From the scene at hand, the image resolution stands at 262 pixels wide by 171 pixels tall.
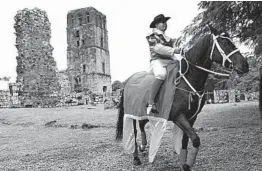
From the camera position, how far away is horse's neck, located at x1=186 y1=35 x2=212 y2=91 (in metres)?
4.82

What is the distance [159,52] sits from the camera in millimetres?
5336

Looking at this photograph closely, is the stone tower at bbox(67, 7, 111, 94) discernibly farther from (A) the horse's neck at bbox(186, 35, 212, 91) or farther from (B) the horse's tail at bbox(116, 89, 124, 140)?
(A) the horse's neck at bbox(186, 35, 212, 91)

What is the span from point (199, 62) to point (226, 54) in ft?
1.61

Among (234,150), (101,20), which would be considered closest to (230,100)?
(234,150)

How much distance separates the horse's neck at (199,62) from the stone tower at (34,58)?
20136mm

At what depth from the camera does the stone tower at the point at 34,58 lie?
23375 millimetres

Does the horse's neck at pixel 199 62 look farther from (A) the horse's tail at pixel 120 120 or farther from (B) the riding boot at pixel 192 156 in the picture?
(A) the horse's tail at pixel 120 120

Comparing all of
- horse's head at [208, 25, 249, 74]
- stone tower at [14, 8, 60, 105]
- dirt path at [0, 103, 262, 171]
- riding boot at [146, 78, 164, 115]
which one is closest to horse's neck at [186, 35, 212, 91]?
horse's head at [208, 25, 249, 74]

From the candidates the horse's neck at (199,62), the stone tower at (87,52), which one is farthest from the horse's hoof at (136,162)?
the stone tower at (87,52)

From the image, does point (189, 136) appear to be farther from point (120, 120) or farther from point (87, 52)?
point (87, 52)

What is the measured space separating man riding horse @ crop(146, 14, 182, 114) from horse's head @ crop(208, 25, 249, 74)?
69 cm

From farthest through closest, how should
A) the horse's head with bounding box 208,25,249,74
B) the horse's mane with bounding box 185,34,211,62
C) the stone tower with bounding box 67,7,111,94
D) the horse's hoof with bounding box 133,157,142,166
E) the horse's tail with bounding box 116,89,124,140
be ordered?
the stone tower with bounding box 67,7,111,94 → the horse's tail with bounding box 116,89,124,140 → the horse's hoof with bounding box 133,157,142,166 → the horse's mane with bounding box 185,34,211,62 → the horse's head with bounding box 208,25,249,74

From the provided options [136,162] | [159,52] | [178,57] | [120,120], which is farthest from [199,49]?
[120,120]

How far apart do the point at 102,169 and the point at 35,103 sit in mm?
19014
